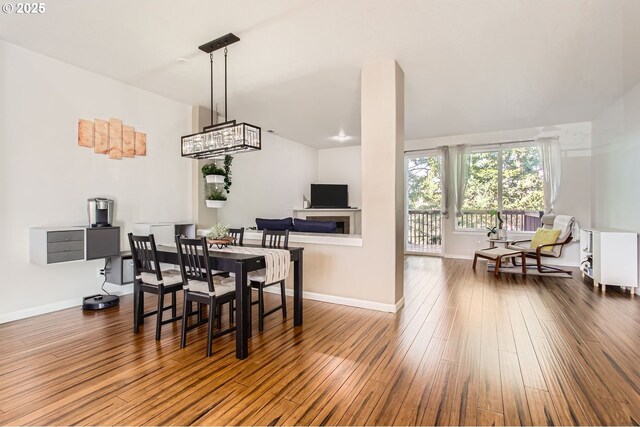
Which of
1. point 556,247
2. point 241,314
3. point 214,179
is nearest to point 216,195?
point 214,179

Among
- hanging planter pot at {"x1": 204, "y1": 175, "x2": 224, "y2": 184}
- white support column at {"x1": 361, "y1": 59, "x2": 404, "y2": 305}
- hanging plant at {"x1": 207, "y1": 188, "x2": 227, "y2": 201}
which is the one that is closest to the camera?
white support column at {"x1": 361, "y1": 59, "x2": 404, "y2": 305}

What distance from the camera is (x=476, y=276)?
209 inches

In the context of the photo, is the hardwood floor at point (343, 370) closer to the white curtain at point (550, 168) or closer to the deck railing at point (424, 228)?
the white curtain at point (550, 168)

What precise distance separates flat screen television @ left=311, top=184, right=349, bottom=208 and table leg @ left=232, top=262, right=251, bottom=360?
578 centimetres

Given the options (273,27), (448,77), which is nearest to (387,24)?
(273,27)

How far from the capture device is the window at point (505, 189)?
6.46m

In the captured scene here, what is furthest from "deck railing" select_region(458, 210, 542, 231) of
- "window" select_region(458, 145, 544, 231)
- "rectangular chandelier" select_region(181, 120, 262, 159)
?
"rectangular chandelier" select_region(181, 120, 262, 159)

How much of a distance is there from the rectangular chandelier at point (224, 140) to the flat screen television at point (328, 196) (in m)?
4.91

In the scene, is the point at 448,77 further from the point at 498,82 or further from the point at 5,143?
the point at 5,143

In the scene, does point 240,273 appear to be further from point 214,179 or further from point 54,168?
point 54,168

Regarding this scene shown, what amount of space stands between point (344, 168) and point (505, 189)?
3951 millimetres

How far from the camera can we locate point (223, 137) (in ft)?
10.4

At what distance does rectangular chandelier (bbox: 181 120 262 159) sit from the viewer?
3.05m

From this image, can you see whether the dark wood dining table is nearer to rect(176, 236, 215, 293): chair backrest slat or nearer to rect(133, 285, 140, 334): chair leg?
rect(176, 236, 215, 293): chair backrest slat
